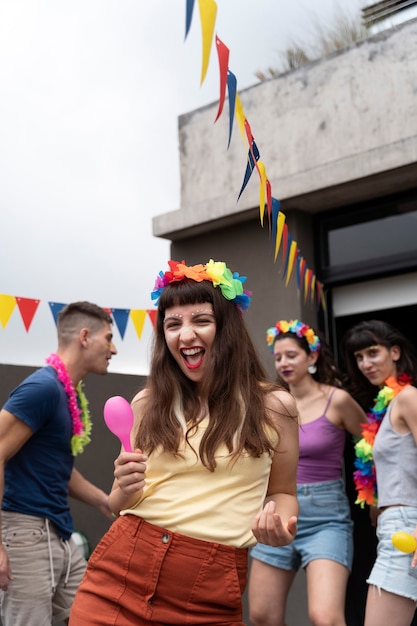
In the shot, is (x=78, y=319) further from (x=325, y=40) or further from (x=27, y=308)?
(x=325, y=40)

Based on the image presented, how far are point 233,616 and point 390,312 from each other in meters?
3.48

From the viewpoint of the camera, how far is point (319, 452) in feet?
13.3

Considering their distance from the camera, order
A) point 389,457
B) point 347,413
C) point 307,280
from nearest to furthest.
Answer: point 389,457 → point 347,413 → point 307,280

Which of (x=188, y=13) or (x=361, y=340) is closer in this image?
(x=188, y=13)

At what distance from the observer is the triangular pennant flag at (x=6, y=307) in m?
4.66

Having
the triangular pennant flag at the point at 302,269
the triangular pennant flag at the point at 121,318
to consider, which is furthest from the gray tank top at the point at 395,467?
the triangular pennant flag at the point at 121,318

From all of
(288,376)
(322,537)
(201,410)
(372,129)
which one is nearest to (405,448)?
(322,537)

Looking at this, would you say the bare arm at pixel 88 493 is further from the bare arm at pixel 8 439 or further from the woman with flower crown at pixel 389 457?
the woman with flower crown at pixel 389 457

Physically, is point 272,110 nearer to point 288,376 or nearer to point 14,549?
point 288,376

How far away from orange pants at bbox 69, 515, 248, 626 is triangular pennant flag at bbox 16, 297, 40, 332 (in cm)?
298

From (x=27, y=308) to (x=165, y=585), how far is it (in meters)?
3.16

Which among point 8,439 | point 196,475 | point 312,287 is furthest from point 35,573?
point 312,287

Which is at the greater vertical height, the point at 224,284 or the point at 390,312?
the point at 390,312

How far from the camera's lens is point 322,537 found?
381cm
